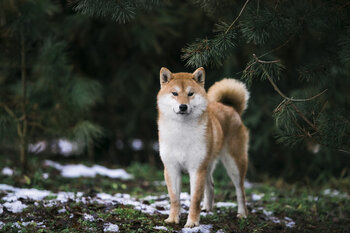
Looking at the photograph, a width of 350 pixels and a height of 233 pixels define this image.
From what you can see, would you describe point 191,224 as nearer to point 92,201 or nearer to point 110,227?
point 110,227

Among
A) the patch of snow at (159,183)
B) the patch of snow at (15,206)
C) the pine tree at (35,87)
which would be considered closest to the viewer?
the patch of snow at (15,206)

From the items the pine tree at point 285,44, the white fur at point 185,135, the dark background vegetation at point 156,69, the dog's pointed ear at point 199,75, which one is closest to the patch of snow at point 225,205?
the dark background vegetation at point 156,69

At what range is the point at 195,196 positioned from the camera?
4148 mm

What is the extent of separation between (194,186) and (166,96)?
0.97m

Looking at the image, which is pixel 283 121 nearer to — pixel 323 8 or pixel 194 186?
pixel 194 186

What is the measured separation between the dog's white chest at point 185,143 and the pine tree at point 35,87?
2.12 m

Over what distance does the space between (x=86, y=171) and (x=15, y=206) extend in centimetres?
292

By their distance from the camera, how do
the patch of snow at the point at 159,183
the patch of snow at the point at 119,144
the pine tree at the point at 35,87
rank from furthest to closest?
the patch of snow at the point at 119,144 < the patch of snow at the point at 159,183 < the pine tree at the point at 35,87

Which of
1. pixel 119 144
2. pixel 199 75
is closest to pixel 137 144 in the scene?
pixel 119 144

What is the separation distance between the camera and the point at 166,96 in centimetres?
413

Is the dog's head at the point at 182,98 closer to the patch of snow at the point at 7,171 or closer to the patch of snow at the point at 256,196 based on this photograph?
the patch of snow at the point at 256,196

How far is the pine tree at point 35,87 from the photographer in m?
5.93

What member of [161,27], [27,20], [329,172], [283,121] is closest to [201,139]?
[283,121]

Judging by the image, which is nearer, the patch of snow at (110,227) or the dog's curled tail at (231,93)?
the patch of snow at (110,227)
